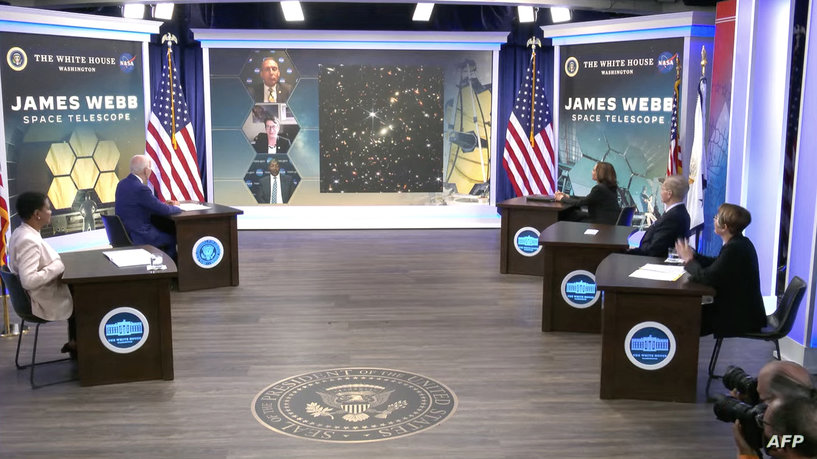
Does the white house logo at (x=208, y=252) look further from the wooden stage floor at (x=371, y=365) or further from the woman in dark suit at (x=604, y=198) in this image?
the woman in dark suit at (x=604, y=198)

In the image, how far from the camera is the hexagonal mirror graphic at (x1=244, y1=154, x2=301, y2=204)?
462 inches

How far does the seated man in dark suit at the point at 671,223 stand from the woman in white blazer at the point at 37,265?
13.2 ft

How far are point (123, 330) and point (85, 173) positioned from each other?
Result: 15.9 feet

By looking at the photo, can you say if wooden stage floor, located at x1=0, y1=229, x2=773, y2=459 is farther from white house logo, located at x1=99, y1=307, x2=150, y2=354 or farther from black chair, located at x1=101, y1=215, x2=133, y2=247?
black chair, located at x1=101, y1=215, x2=133, y2=247

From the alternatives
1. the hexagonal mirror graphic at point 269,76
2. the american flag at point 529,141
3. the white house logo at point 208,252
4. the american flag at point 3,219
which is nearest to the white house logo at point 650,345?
the white house logo at point 208,252

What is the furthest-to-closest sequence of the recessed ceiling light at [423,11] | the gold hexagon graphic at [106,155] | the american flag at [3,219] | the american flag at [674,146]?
the recessed ceiling light at [423,11]
the gold hexagon graphic at [106,155]
the american flag at [674,146]
the american flag at [3,219]

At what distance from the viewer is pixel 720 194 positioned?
27.5 ft

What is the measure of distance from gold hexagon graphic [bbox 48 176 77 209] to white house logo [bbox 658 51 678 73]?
679 cm

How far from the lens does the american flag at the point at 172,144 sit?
32.9 feet

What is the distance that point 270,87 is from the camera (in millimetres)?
11586

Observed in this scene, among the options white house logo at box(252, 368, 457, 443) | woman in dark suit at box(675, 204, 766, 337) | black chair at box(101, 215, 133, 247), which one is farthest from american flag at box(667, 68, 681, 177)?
black chair at box(101, 215, 133, 247)

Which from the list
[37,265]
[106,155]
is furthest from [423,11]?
[37,265]

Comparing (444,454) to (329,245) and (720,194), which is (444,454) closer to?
(720,194)

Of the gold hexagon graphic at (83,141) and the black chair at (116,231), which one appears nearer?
the black chair at (116,231)
